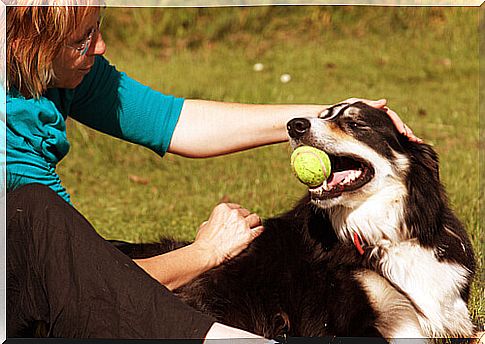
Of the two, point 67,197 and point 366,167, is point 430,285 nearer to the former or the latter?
point 366,167

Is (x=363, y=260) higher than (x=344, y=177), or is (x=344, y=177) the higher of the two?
(x=344, y=177)

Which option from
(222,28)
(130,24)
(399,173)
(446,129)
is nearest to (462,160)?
(446,129)

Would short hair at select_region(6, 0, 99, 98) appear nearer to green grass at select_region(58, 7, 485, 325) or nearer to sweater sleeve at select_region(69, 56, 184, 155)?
sweater sleeve at select_region(69, 56, 184, 155)

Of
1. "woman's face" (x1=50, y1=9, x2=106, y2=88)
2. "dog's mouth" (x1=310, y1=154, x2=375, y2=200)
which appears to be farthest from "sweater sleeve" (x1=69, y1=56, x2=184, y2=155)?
"dog's mouth" (x1=310, y1=154, x2=375, y2=200)

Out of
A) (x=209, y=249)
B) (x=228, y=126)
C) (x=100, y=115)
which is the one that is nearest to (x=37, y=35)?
(x=100, y=115)

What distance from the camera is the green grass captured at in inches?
203

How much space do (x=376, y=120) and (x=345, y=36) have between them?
18.0ft

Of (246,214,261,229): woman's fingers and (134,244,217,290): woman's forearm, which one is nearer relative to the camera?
(134,244,217,290): woman's forearm

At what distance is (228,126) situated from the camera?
330cm

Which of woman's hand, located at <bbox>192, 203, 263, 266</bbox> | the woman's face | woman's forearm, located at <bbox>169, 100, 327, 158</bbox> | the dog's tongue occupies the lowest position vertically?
woman's hand, located at <bbox>192, 203, 263, 266</bbox>

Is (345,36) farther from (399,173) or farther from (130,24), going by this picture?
(399,173)

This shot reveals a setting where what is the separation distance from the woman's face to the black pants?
45 centimetres

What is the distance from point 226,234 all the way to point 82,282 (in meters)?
0.63

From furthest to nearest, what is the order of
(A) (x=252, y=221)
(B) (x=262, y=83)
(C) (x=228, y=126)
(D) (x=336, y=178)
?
(B) (x=262, y=83) → (C) (x=228, y=126) → (A) (x=252, y=221) → (D) (x=336, y=178)
